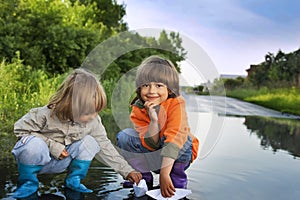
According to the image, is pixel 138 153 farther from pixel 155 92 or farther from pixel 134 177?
pixel 155 92

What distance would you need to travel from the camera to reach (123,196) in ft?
8.17

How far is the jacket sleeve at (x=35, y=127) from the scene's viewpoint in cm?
236

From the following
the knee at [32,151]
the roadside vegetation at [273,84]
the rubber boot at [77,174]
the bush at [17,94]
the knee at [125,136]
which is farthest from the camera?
the roadside vegetation at [273,84]

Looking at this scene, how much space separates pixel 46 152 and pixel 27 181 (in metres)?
0.21

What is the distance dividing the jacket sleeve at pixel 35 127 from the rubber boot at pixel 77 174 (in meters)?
0.15

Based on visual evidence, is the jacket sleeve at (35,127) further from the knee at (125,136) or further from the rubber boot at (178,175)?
the rubber boot at (178,175)

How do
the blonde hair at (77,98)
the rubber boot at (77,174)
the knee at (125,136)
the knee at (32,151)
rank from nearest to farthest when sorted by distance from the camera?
1. the knee at (32,151)
2. the blonde hair at (77,98)
3. the rubber boot at (77,174)
4. the knee at (125,136)

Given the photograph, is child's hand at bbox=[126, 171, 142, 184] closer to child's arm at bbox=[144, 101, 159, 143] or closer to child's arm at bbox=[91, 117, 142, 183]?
child's arm at bbox=[91, 117, 142, 183]

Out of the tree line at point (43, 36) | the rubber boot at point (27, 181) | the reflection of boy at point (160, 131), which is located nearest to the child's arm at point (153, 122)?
the reflection of boy at point (160, 131)

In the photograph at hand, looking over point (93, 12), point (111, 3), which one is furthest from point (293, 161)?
point (111, 3)

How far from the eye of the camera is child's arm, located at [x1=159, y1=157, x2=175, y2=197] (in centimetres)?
237

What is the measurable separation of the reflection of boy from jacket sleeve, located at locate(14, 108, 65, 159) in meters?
0.49

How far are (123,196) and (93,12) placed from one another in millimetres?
15919

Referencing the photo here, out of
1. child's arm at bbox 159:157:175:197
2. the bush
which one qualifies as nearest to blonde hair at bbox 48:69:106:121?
child's arm at bbox 159:157:175:197
